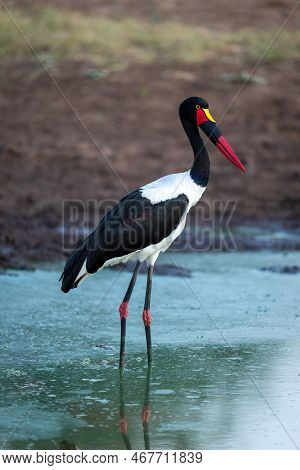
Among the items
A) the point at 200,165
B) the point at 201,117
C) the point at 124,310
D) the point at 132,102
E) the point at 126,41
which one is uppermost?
the point at 201,117

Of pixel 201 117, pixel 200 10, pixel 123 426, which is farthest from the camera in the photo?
pixel 200 10

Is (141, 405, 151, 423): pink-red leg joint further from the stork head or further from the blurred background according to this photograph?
the blurred background

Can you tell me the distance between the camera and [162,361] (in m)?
6.43

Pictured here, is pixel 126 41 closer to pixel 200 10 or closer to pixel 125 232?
pixel 200 10

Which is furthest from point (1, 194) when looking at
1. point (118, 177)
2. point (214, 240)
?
point (214, 240)

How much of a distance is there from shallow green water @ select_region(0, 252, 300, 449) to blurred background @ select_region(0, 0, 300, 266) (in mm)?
1398

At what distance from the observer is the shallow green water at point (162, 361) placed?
5145 mm

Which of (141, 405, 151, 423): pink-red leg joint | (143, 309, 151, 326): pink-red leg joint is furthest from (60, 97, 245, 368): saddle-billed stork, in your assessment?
(141, 405, 151, 423): pink-red leg joint

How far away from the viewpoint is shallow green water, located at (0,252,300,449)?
5.14 m

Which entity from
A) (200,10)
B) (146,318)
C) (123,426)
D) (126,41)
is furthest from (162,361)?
(200,10)

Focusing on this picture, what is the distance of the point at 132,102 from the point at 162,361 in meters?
7.10

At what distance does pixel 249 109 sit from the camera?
43.0ft

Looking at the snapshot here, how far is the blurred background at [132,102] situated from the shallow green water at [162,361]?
1.40m

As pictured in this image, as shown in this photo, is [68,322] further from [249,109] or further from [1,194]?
[249,109]
